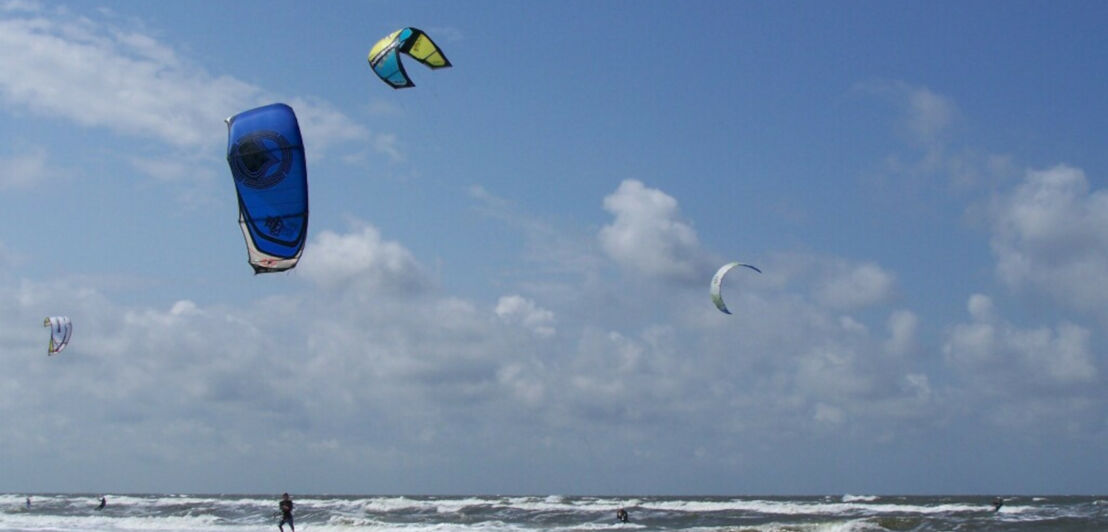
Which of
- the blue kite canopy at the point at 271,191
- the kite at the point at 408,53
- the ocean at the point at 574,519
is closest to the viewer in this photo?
the blue kite canopy at the point at 271,191

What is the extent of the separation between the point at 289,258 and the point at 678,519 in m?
25.8

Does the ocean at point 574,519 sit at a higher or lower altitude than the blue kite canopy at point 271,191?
lower

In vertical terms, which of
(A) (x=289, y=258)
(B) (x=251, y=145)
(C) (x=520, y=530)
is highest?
(B) (x=251, y=145)

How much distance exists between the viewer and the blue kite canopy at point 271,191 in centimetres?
1454

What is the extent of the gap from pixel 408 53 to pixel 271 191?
3.95 m

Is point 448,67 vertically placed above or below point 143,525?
above

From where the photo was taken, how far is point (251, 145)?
14.6 metres

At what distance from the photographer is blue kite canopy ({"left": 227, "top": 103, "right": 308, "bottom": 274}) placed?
14539 millimetres

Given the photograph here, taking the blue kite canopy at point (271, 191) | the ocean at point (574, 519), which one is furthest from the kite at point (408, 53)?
the ocean at point (574, 519)

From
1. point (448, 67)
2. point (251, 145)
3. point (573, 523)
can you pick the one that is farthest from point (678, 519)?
point (251, 145)

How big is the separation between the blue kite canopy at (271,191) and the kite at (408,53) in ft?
10.1

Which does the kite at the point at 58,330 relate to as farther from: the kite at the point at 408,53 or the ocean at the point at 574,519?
the kite at the point at 408,53

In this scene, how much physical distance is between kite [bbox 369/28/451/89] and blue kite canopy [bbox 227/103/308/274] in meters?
3.08

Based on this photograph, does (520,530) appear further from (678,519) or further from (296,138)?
(296,138)
